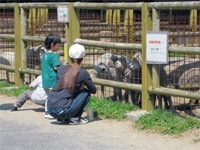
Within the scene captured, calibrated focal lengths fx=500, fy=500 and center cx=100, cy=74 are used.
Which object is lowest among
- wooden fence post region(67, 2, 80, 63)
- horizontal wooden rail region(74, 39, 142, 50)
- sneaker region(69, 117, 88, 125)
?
sneaker region(69, 117, 88, 125)

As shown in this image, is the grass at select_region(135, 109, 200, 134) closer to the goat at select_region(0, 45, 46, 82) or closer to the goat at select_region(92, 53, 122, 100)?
the goat at select_region(92, 53, 122, 100)

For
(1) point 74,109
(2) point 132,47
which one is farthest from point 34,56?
(1) point 74,109

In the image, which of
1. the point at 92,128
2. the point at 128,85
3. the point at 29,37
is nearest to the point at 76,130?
the point at 92,128

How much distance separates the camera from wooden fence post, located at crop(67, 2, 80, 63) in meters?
8.46

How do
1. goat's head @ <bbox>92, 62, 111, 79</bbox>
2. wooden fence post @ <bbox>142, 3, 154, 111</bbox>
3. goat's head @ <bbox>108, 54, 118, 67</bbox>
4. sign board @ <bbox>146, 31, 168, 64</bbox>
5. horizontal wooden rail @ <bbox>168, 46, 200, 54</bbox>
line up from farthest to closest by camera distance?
goat's head @ <bbox>92, 62, 111, 79</bbox>, goat's head @ <bbox>108, 54, 118, 67</bbox>, wooden fence post @ <bbox>142, 3, 154, 111</bbox>, sign board @ <bbox>146, 31, 168, 64</bbox>, horizontal wooden rail @ <bbox>168, 46, 200, 54</bbox>

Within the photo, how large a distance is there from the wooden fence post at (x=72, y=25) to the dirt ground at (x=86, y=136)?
1613 mm

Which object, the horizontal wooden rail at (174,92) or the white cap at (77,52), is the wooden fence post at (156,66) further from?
the white cap at (77,52)

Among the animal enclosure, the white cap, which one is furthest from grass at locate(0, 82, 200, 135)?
the white cap

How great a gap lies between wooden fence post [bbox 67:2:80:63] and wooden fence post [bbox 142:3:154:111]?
A: 64.2 inches

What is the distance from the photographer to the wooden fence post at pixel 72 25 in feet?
27.8

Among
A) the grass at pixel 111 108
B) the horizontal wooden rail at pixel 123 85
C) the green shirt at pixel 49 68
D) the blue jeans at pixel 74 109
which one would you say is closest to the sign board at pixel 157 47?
the horizontal wooden rail at pixel 123 85

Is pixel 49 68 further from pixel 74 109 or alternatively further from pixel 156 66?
pixel 156 66

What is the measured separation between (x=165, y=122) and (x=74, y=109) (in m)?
1.26

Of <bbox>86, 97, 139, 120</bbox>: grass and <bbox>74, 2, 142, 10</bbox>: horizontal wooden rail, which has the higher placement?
<bbox>74, 2, 142, 10</bbox>: horizontal wooden rail
